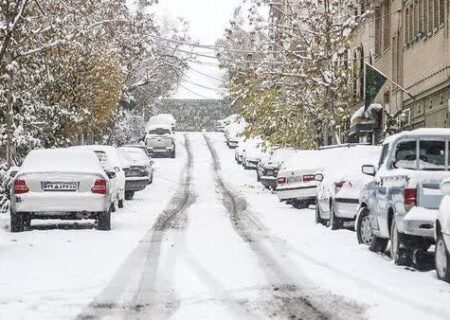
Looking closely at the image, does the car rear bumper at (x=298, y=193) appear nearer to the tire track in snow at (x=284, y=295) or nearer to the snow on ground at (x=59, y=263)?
the snow on ground at (x=59, y=263)

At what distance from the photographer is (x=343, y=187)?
64.4 ft

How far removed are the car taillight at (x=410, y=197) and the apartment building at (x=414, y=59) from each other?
16.2m

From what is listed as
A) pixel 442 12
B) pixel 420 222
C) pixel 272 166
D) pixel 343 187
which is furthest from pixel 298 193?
pixel 420 222

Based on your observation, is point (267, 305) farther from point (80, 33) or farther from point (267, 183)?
point (267, 183)

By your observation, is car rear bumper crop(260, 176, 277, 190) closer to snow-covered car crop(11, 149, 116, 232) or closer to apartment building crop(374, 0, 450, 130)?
apartment building crop(374, 0, 450, 130)

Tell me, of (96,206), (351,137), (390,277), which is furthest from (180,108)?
(390,277)

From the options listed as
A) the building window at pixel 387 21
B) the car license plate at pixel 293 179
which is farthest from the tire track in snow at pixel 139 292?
the building window at pixel 387 21

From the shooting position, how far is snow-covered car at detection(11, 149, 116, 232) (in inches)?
730

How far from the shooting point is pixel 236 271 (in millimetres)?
12602

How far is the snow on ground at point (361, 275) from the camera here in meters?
9.44

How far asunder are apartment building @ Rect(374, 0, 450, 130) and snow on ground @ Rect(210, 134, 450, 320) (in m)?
8.63

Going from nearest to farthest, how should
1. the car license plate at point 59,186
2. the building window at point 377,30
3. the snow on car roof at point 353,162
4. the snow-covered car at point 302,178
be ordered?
the car license plate at point 59,186 → the snow on car roof at point 353,162 → the snow-covered car at point 302,178 → the building window at point 377,30

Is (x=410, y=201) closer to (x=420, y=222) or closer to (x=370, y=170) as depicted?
(x=420, y=222)

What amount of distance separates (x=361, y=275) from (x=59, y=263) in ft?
13.8
